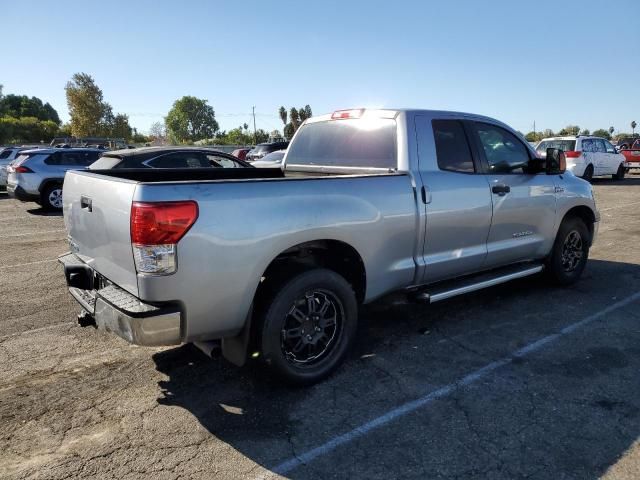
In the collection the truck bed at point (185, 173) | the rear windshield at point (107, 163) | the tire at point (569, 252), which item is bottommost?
the tire at point (569, 252)

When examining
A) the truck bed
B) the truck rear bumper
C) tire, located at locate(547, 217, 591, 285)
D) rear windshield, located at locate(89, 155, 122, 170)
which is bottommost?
tire, located at locate(547, 217, 591, 285)

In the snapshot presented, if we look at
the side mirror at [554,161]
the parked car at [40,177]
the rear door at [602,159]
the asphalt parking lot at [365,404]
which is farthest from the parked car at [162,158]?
the rear door at [602,159]

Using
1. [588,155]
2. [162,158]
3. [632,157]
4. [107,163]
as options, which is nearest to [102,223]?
[107,163]

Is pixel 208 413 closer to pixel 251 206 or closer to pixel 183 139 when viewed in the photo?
pixel 251 206

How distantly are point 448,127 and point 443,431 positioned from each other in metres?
2.68

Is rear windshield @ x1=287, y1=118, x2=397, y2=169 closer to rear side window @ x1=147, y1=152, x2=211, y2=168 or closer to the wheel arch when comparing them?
the wheel arch

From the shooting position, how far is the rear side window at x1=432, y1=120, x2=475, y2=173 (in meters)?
4.28

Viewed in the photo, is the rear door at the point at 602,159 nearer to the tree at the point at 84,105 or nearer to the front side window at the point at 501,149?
the front side window at the point at 501,149

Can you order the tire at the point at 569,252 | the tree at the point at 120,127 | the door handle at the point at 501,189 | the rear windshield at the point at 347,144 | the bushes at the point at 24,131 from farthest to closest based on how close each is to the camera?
the tree at the point at 120,127
the bushes at the point at 24,131
the tire at the point at 569,252
the door handle at the point at 501,189
the rear windshield at the point at 347,144

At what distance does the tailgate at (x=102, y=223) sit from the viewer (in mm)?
2838

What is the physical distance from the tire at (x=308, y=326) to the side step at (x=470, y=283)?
80cm

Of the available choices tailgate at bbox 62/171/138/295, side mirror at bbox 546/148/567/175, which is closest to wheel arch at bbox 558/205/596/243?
side mirror at bbox 546/148/567/175

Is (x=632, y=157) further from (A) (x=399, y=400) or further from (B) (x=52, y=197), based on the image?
(A) (x=399, y=400)

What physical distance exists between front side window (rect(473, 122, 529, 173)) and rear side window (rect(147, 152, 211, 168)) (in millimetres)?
7416
